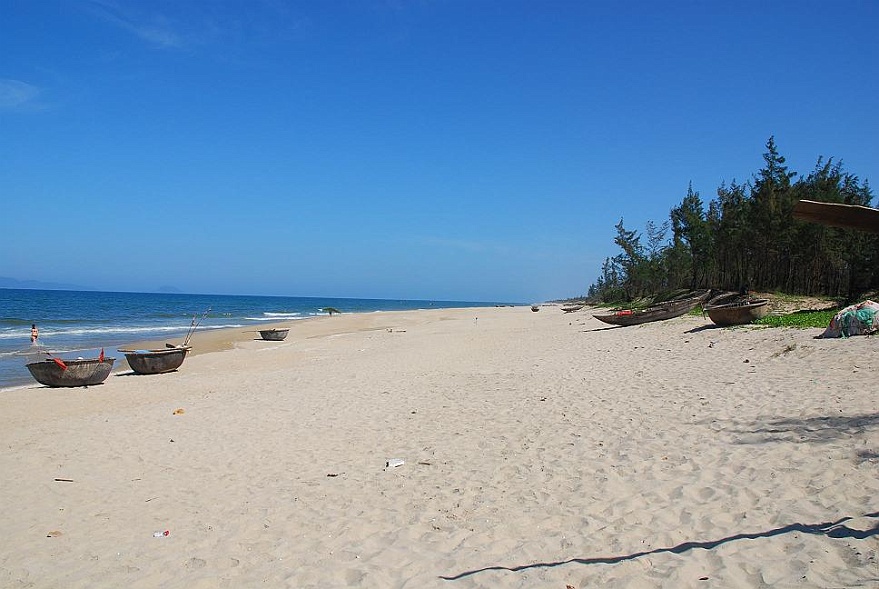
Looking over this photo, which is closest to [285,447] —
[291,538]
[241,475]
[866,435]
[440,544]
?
[241,475]

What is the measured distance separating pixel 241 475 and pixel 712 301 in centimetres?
2618

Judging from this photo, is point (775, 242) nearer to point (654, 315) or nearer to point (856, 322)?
point (654, 315)

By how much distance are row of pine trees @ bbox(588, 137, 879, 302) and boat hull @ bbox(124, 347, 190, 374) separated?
27491 millimetres

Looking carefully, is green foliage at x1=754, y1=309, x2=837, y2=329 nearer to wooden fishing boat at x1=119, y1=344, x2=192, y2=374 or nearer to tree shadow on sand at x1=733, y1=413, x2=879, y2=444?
tree shadow on sand at x1=733, y1=413, x2=879, y2=444

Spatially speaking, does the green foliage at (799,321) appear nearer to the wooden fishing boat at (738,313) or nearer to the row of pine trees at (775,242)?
the wooden fishing boat at (738,313)

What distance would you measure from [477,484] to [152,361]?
1366 cm

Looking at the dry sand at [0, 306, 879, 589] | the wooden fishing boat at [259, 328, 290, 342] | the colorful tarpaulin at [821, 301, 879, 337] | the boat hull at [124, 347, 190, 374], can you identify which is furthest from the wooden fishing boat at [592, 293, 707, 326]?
the boat hull at [124, 347, 190, 374]

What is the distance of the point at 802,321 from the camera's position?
15711mm

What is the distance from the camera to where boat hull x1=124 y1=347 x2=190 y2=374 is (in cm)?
1608

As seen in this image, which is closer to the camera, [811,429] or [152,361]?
[811,429]

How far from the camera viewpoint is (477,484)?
568cm

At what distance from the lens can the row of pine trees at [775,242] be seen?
97.5ft

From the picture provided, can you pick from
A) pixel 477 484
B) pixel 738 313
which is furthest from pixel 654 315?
pixel 477 484

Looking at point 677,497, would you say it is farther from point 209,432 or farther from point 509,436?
point 209,432
